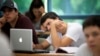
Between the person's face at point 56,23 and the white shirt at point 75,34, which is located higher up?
the person's face at point 56,23

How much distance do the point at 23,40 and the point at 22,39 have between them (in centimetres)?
2

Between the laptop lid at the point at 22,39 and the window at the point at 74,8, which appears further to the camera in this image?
the window at the point at 74,8

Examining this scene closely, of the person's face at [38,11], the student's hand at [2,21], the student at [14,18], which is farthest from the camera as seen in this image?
the person's face at [38,11]

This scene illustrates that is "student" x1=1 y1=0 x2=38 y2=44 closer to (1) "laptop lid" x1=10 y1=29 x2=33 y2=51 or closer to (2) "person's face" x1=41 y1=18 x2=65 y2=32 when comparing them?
(2) "person's face" x1=41 y1=18 x2=65 y2=32

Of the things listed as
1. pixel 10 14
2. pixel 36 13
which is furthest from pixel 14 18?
pixel 36 13

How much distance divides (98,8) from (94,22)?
180 inches

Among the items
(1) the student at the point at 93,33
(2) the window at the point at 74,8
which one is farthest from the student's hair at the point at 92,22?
(2) the window at the point at 74,8

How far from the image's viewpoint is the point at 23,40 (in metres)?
2.47

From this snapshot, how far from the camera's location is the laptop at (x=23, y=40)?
2436 millimetres

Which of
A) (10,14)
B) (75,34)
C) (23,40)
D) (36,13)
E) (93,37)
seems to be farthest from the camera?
(36,13)

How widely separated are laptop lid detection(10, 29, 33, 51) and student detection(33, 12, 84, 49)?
0.30m

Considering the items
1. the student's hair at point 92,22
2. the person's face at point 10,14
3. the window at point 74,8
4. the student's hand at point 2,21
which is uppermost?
the window at point 74,8

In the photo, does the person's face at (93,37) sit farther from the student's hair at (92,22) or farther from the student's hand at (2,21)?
the student's hand at (2,21)

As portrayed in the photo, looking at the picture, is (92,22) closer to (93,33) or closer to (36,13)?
(93,33)
